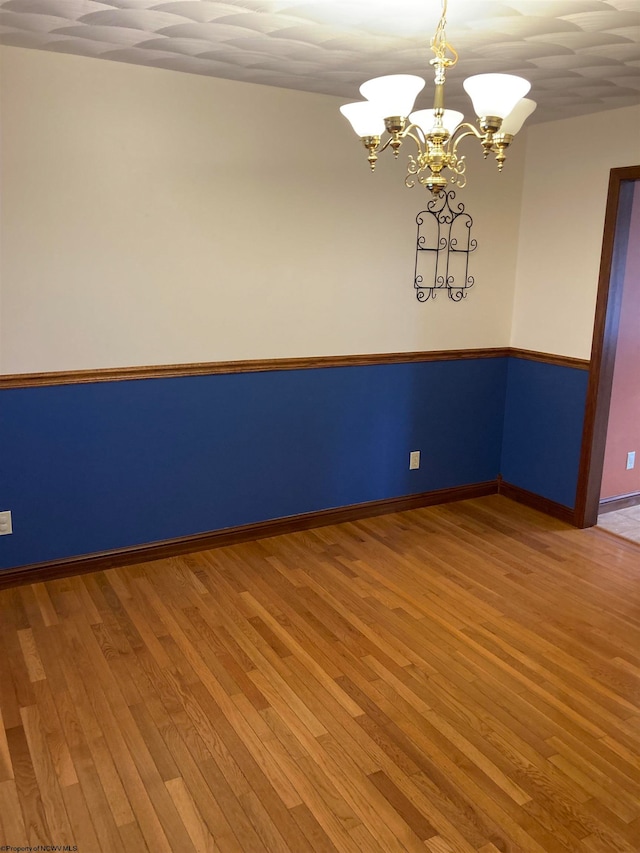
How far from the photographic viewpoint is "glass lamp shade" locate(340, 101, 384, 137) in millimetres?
1996

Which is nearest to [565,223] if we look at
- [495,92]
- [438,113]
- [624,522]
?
[624,522]

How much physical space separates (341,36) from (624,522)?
10.6 feet

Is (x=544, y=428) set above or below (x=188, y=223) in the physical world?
below

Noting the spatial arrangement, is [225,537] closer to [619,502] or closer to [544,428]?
[544,428]

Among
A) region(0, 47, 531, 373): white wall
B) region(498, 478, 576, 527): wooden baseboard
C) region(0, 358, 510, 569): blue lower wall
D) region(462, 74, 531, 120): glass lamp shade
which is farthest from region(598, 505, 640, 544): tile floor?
region(462, 74, 531, 120): glass lamp shade

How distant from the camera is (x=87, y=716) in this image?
245 centimetres

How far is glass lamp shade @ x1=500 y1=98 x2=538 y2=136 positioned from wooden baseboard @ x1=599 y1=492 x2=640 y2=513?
3.07 m

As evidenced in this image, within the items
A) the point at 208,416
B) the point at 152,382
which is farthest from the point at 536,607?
the point at 152,382

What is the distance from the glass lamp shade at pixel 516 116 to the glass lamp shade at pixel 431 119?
0.15 metres

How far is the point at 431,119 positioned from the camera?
84.9 inches

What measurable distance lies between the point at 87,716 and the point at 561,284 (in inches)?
136

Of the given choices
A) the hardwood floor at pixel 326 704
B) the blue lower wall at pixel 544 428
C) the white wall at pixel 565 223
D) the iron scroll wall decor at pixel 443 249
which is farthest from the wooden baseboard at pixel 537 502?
the iron scroll wall decor at pixel 443 249

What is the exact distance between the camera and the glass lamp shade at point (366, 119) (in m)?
2.00

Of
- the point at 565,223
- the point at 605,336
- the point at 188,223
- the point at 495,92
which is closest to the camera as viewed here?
the point at 495,92
